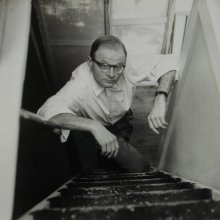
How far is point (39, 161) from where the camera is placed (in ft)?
10.8

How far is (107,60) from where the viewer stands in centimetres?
254

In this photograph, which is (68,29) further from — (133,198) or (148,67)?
(133,198)

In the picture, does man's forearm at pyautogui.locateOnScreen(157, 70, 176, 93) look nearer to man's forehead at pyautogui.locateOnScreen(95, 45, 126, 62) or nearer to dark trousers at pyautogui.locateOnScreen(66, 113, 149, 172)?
man's forehead at pyautogui.locateOnScreen(95, 45, 126, 62)

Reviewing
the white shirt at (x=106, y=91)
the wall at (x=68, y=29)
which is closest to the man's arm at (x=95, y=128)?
the white shirt at (x=106, y=91)

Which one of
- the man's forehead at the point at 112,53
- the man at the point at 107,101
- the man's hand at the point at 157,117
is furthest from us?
the man's forehead at the point at 112,53

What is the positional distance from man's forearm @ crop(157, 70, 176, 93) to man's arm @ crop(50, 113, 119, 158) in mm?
804

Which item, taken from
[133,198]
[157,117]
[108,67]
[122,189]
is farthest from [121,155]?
[133,198]

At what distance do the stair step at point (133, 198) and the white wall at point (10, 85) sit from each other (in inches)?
7.7

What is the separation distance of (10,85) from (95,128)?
787mm

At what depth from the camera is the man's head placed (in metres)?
2.54

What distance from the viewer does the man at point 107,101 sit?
2164 millimetres

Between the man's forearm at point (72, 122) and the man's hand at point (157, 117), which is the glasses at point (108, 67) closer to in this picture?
the man's hand at point (157, 117)

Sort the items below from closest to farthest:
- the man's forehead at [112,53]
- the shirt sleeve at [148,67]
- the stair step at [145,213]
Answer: the stair step at [145,213] < the man's forehead at [112,53] < the shirt sleeve at [148,67]

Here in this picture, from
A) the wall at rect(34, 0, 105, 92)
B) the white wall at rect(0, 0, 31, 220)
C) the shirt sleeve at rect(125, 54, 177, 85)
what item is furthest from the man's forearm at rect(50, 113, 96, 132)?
the wall at rect(34, 0, 105, 92)
